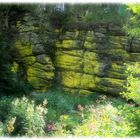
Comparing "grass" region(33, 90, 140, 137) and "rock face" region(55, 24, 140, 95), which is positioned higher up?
"grass" region(33, 90, 140, 137)

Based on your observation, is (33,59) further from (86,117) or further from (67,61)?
(86,117)

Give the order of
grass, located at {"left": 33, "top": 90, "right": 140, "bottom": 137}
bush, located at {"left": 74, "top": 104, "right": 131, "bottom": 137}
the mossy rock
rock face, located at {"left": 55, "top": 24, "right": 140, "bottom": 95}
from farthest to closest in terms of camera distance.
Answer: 1. the mossy rock
2. rock face, located at {"left": 55, "top": 24, "right": 140, "bottom": 95}
3. bush, located at {"left": 74, "top": 104, "right": 131, "bottom": 137}
4. grass, located at {"left": 33, "top": 90, "right": 140, "bottom": 137}

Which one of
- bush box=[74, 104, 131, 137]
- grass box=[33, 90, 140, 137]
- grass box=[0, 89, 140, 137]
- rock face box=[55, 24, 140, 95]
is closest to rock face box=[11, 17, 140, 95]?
rock face box=[55, 24, 140, 95]

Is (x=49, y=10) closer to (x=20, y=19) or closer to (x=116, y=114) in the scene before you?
(x=20, y=19)

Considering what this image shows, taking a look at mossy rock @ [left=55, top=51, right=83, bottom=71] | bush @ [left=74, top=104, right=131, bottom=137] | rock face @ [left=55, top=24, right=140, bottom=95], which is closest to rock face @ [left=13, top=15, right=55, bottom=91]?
mossy rock @ [left=55, top=51, right=83, bottom=71]

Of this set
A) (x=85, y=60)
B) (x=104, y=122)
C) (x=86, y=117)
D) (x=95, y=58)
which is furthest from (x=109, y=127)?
(x=85, y=60)

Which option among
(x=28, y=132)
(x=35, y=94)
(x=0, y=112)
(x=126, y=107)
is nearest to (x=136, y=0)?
(x=126, y=107)

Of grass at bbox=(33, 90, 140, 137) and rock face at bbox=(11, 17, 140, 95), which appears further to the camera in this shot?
rock face at bbox=(11, 17, 140, 95)

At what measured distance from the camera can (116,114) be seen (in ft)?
26.0

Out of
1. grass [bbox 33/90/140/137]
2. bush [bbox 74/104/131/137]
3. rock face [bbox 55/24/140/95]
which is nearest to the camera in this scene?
grass [bbox 33/90/140/137]

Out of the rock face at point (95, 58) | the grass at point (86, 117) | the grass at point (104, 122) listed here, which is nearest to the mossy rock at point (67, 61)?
the rock face at point (95, 58)

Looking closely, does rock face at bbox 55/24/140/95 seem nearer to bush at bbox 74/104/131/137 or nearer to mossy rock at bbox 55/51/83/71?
mossy rock at bbox 55/51/83/71

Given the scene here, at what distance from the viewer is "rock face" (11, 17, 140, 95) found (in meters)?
21.0

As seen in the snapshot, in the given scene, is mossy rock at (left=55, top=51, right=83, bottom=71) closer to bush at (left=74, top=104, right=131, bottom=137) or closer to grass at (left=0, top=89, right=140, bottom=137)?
grass at (left=0, top=89, right=140, bottom=137)
